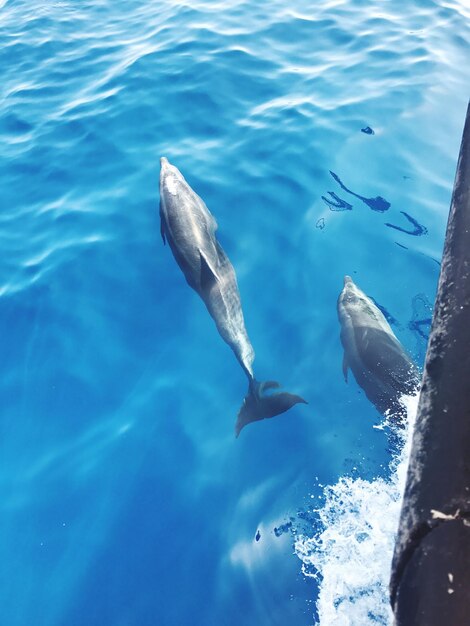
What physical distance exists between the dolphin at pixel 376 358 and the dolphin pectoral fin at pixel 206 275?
181cm

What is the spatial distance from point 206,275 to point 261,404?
180 centimetres

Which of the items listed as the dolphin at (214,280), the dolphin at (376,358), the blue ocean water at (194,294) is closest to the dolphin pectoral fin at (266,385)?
the dolphin at (214,280)

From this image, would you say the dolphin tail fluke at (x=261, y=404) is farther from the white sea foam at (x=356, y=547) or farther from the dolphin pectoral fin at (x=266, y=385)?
the white sea foam at (x=356, y=547)

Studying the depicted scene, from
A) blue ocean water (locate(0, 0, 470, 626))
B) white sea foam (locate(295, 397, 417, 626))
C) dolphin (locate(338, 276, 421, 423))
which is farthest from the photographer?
dolphin (locate(338, 276, 421, 423))

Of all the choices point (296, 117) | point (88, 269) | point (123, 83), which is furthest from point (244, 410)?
point (123, 83)

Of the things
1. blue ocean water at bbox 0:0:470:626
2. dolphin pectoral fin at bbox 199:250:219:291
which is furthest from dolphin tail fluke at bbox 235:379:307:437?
dolphin pectoral fin at bbox 199:250:219:291

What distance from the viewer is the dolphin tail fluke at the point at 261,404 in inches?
250

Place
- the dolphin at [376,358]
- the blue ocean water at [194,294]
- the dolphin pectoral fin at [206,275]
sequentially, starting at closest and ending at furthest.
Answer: the blue ocean water at [194,294], the dolphin at [376,358], the dolphin pectoral fin at [206,275]

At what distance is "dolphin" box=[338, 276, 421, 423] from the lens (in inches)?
231

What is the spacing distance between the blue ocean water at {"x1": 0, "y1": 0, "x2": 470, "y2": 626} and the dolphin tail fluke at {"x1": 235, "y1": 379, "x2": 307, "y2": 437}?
18 centimetres

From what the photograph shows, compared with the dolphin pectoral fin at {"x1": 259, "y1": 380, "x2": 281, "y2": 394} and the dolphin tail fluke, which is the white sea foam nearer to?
the dolphin tail fluke

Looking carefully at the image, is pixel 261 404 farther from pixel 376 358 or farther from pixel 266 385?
pixel 376 358

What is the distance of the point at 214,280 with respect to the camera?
6910 mm

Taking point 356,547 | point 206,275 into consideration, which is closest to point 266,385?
point 206,275
